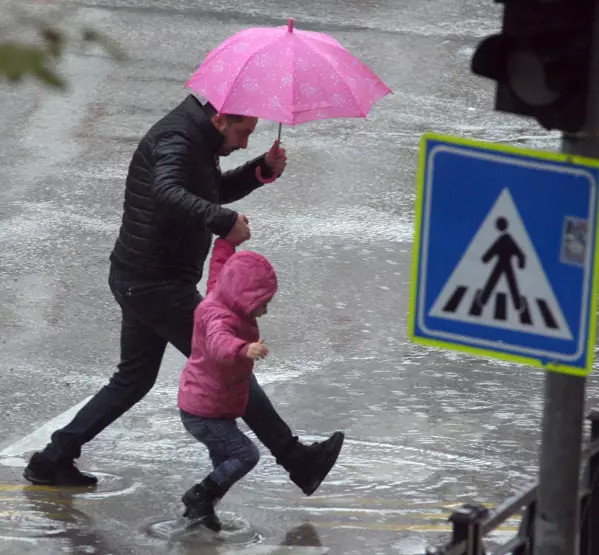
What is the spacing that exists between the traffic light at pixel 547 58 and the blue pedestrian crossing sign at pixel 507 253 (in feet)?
0.46

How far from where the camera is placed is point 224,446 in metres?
6.78

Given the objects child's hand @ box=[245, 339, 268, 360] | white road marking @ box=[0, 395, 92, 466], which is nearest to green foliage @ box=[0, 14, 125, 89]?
child's hand @ box=[245, 339, 268, 360]

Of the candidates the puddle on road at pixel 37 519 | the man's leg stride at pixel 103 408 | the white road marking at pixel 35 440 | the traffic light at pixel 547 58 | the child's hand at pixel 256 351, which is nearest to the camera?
the traffic light at pixel 547 58

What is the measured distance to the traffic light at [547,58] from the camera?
4.53 m

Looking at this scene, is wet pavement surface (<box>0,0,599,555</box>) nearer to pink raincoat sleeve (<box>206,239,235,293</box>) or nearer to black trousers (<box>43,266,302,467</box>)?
black trousers (<box>43,266,302,467</box>)

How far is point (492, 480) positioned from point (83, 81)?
9.41m

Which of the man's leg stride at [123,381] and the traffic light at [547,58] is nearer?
the traffic light at [547,58]

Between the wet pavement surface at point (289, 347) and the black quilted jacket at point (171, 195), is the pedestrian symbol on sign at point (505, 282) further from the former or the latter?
the black quilted jacket at point (171, 195)

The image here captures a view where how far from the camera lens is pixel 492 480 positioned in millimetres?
7652

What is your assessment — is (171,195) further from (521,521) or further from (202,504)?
(521,521)

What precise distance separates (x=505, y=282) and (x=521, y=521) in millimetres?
1219

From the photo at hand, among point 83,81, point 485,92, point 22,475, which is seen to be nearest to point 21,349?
point 22,475

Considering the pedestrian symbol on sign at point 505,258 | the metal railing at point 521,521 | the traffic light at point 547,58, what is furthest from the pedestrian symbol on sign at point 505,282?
the metal railing at point 521,521

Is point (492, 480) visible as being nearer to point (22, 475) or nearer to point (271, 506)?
point (271, 506)
